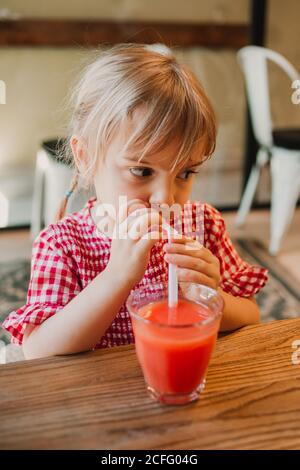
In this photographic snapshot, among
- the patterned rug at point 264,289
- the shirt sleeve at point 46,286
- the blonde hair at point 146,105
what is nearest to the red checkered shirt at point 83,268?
the shirt sleeve at point 46,286

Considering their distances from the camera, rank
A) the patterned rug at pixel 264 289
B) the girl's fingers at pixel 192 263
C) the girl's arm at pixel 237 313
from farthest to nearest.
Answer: the patterned rug at pixel 264 289, the girl's arm at pixel 237 313, the girl's fingers at pixel 192 263

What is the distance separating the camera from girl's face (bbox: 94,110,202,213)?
2.75ft

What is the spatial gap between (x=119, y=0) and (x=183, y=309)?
284 centimetres

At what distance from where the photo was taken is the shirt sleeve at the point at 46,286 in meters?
0.81

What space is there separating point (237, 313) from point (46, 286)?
0.33 meters

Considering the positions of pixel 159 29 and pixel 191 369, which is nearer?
pixel 191 369

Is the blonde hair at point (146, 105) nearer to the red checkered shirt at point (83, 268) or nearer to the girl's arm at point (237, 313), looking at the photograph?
the red checkered shirt at point (83, 268)

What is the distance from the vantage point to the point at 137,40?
320cm

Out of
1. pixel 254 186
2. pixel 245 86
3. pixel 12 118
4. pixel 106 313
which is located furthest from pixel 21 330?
pixel 245 86

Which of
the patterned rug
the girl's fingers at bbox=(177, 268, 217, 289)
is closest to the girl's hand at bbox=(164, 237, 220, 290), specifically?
the girl's fingers at bbox=(177, 268, 217, 289)

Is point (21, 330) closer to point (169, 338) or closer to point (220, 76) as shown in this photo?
point (169, 338)

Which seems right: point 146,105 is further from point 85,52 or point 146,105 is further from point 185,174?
point 85,52

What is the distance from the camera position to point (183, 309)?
2.17 feet

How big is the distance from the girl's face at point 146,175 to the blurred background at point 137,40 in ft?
5.69
